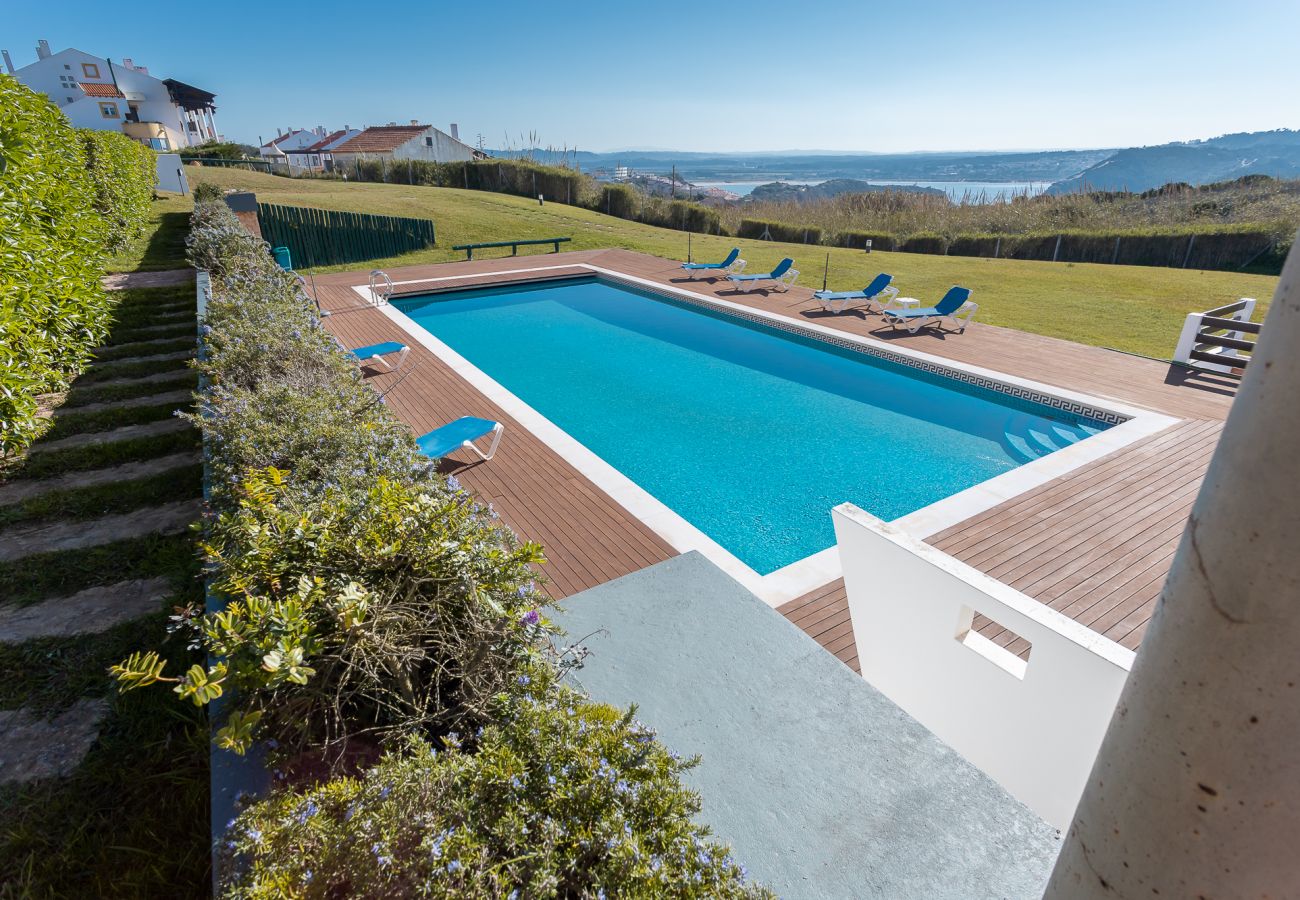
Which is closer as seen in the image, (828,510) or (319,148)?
(828,510)

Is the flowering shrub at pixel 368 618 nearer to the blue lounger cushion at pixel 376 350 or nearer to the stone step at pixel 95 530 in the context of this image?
the stone step at pixel 95 530

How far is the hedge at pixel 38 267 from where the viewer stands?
4836 mm

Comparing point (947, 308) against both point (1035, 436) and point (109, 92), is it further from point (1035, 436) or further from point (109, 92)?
point (109, 92)

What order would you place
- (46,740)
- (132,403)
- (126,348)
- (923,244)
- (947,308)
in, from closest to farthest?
(46,740) → (132,403) → (126,348) → (947,308) → (923,244)

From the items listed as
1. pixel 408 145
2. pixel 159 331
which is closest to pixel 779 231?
pixel 159 331

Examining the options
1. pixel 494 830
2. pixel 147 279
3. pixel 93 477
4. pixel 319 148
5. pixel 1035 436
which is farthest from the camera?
pixel 319 148

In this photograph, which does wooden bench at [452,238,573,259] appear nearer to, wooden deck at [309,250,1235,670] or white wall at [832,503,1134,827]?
wooden deck at [309,250,1235,670]

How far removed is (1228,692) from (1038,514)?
15.7 feet

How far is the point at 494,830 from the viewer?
161 centimetres

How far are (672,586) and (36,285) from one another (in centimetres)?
631

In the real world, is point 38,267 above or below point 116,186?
below

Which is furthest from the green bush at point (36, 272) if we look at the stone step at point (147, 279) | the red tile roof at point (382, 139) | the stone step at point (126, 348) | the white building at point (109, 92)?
the white building at point (109, 92)

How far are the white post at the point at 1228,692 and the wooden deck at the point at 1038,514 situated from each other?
264cm

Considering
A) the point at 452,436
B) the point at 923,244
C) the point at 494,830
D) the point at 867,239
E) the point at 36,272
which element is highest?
the point at 36,272
